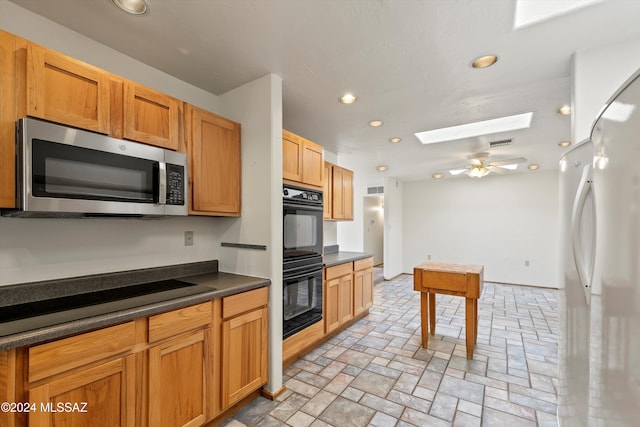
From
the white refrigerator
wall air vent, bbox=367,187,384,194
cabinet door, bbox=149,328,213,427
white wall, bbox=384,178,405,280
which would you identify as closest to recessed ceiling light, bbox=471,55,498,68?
the white refrigerator

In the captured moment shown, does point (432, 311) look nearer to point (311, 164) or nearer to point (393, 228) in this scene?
point (311, 164)

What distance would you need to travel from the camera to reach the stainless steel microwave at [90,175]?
4.26 ft

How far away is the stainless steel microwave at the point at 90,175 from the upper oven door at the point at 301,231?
2.83 ft

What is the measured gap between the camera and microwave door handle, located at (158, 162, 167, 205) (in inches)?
70.2

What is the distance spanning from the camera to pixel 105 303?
149 cm

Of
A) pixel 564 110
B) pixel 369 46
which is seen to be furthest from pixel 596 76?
pixel 369 46

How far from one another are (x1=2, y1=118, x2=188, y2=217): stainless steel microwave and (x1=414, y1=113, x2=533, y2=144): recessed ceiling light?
3.08 meters

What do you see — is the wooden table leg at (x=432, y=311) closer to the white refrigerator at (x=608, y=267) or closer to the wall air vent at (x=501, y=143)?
the white refrigerator at (x=608, y=267)

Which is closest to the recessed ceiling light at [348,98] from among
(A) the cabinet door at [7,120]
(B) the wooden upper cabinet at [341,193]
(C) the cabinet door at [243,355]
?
(B) the wooden upper cabinet at [341,193]

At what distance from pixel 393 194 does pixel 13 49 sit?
21.5 ft

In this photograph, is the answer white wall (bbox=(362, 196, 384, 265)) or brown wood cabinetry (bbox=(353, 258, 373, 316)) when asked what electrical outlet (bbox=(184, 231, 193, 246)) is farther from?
white wall (bbox=(362, 196, 384, 265))

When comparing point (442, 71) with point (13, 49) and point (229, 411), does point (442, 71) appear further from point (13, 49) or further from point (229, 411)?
point (229, 411)

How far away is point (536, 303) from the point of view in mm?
4895

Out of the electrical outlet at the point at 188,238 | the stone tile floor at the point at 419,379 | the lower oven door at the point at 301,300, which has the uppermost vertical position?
the electrical outlet at the point at 188,238
